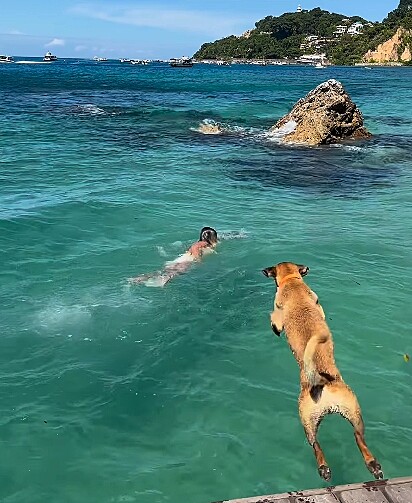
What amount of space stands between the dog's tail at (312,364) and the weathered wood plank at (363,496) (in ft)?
3.37

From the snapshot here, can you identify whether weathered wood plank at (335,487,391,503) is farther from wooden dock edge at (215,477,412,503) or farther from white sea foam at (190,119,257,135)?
white sea foam at (190,119,257,135)

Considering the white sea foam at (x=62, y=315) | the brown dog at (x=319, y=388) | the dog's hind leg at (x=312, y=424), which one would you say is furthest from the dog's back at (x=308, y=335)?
the white sea foam at (x=62, y=315)

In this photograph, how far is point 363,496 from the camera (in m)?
5.30

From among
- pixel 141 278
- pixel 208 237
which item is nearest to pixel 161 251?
pixel 208 237

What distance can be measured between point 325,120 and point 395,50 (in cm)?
15964

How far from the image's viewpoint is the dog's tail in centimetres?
572

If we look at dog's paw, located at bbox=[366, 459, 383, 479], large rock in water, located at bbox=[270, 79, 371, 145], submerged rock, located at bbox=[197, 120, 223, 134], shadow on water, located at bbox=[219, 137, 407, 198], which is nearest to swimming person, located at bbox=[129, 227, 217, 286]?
dog's paw, located at bbox=[366, 459, 383, 479]

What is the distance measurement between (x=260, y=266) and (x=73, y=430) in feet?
20.9

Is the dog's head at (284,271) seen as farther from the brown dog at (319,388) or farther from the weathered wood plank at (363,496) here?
the weathered wood plank at (363,496)

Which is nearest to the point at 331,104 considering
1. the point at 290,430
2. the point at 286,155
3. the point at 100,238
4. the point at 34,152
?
the point at 286,155

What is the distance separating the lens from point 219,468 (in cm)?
672

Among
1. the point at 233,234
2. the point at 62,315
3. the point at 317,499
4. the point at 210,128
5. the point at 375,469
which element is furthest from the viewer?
the point at 210,128

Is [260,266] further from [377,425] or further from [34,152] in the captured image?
[34,152]

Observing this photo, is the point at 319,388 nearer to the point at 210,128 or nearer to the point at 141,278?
the point at 141,278
